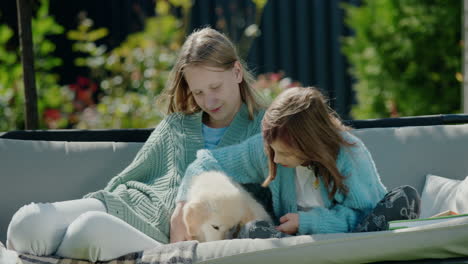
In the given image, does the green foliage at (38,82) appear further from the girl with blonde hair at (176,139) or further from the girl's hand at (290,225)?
the girl's hand at (290,225)

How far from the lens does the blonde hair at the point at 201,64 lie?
8.31 feet

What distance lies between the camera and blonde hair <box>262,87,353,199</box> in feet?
6.89

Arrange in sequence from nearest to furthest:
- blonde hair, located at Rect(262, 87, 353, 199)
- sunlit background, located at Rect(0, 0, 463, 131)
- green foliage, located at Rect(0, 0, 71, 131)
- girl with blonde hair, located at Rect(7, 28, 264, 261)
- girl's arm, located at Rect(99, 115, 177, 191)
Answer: blonde hair, located at Rect(262, 87, 353, 199), girl with blonde hair, located at Rect(7, 28, 264, 261), girl's arm, located at Rect(99, 115, 177, 191), green foliage, located at Rect(0, 0, 71, 131), sunlit background, located at Rect(0, 0, 463, 131)

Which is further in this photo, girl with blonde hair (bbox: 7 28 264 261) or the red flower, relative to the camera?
the red flower

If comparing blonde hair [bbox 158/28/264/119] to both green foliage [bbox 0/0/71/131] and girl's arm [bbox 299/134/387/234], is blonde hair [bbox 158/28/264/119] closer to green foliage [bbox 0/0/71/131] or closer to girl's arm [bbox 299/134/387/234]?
girl's arm [bbox 299/134/387/234]

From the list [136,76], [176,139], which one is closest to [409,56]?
[136,76]

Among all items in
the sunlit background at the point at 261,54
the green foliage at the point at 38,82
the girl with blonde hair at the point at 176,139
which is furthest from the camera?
the sunlit background at the point at 261,54

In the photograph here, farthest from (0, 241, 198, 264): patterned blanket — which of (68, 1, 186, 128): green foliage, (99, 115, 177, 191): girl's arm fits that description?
(68, 1, 186, 128): green foliage

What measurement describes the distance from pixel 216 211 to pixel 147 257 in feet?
1.07

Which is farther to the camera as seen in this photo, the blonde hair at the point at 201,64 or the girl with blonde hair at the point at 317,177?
the blonde hair at the point at 201,64

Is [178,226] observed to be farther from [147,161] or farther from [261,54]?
[261,54]

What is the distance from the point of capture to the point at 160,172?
2.67 metres

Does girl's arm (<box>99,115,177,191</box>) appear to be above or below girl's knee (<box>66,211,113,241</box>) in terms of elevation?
above

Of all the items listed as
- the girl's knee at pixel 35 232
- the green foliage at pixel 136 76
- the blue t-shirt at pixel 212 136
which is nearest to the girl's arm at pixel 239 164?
the blue t-shirt at pixel 212 136
